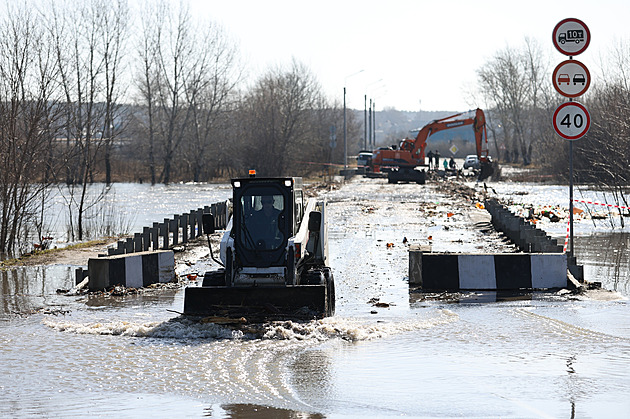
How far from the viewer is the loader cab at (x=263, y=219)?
12.8 meters

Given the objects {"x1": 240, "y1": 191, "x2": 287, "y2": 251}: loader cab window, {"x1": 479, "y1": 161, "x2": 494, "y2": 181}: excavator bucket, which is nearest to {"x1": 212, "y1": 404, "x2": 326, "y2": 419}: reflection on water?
{"x1": 240, "y1": 191, "x2": 287, "y2": 251}: loader cab window

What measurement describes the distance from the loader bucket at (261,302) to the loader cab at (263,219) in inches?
21.8

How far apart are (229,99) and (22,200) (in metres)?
64.6

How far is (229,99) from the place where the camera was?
8738 centimetres

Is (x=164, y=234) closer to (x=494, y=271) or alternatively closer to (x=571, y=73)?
(x=494, y=271)

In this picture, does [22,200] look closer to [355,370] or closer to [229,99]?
[355,370]

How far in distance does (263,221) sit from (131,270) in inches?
165

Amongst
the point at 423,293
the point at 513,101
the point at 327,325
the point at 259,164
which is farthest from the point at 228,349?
the point at 513,101

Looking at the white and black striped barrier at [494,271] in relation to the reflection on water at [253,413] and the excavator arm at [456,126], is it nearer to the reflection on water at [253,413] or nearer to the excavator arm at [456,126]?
the reflection on water at [253,413]

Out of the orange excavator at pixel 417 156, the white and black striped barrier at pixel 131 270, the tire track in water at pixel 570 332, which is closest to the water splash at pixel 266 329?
the tire track in water at pixel 570 332

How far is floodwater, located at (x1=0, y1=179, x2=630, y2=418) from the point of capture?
26.7 feet

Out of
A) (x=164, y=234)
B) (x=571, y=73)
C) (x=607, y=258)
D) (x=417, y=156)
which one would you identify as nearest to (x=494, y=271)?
(x=571, y=73)

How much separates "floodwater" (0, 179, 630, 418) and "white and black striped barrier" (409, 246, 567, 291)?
0.45 m

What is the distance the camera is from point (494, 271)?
15.0 metres
